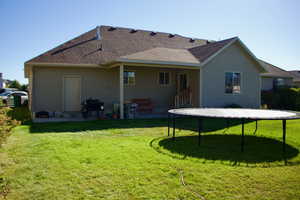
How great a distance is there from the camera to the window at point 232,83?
514 inches

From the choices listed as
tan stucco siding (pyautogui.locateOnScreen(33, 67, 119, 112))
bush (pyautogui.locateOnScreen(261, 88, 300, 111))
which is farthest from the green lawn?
bush (pyautogui.locateOnScreen(261, 88, 300, 111))

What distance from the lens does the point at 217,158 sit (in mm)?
4633

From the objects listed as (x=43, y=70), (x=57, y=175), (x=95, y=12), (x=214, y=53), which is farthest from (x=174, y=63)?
(x=57, y=175)

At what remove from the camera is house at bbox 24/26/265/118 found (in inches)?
443

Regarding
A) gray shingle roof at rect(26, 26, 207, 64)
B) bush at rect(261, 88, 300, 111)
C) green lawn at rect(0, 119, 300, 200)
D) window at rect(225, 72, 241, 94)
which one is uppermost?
gray shingle roof at rect(26, 26, 207, 64)

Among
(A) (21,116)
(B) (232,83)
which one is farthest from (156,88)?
(A) (21,116)

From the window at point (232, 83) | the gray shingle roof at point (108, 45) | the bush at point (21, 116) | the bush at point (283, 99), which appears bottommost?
the bush at point (21, 116)

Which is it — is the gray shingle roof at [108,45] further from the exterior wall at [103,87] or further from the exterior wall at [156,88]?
the exterior wall at [156,88]

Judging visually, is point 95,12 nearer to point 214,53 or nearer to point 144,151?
point 214,53

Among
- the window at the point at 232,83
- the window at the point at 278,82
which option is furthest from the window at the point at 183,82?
the window at the point at 278,82

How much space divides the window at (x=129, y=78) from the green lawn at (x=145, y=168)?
262 inches

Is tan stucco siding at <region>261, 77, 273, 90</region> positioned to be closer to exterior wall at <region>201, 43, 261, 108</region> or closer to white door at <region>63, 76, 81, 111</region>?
exterior wall at <region>201, 43, 261, 108</region>

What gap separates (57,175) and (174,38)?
50.7 ft

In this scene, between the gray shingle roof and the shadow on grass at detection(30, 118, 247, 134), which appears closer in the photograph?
the shadow on grass at detection(30, 118, 247, 134)
